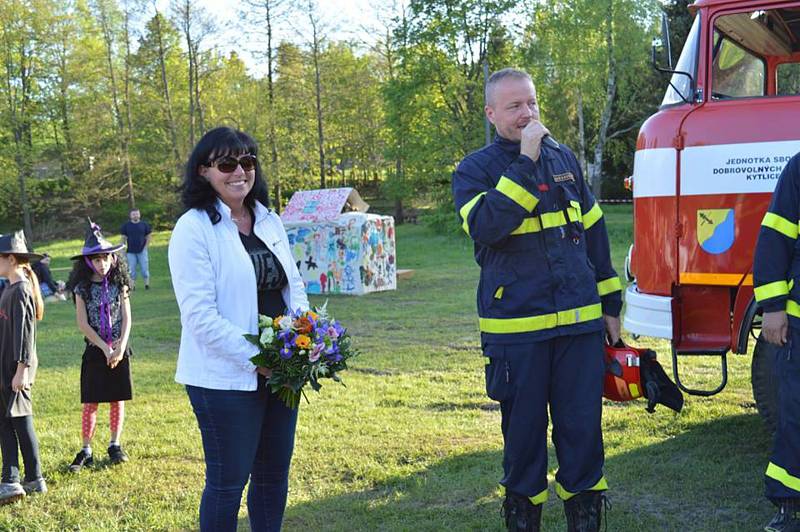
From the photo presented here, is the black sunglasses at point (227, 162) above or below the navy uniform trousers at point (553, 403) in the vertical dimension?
above

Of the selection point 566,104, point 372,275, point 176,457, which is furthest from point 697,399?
point 566,104

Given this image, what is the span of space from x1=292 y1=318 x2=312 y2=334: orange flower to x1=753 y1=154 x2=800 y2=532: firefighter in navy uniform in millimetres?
2139

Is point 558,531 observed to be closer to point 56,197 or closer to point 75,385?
point 75,385

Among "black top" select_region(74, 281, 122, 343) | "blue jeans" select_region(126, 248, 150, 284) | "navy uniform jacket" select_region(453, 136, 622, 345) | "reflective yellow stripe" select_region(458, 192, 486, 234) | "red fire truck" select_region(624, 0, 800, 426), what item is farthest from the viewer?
"blue jeans" select_region(126, 248, 150, 284)

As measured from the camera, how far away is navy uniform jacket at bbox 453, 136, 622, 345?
133 inches

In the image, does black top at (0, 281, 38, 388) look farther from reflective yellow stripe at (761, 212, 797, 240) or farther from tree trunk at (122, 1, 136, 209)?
tree trunk at (122, 1, 136, 209)

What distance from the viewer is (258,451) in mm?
3592

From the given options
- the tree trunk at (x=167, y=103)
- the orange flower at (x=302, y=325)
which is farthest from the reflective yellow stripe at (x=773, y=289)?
the tree trunk at (x=167, y=103)

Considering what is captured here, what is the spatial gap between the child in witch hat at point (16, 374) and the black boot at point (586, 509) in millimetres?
3349

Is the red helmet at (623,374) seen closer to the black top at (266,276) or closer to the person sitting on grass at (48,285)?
the black top at (266,276)

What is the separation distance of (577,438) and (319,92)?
1531 inches

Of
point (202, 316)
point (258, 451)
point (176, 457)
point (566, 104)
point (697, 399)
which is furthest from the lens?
point (566, 104)

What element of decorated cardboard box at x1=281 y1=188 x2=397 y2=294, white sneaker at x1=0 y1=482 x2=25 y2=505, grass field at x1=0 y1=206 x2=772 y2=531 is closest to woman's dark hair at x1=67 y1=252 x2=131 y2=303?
grass field at x1=0 y1=206 x2=772 y2=531

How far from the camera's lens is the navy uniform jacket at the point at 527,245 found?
3.38 metres
